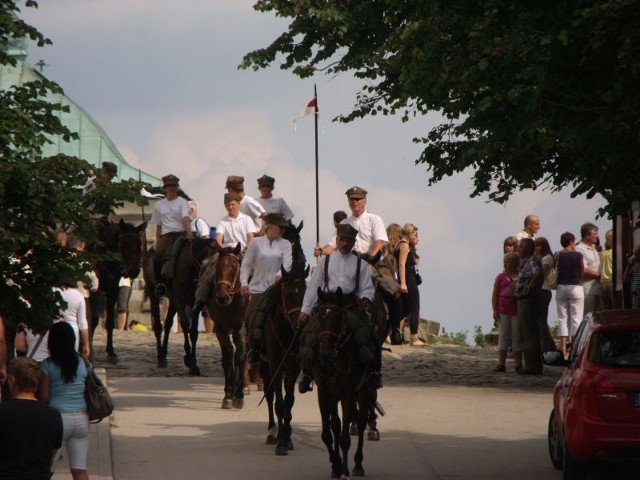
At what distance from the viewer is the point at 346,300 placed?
54.3ft

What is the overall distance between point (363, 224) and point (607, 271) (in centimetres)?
825

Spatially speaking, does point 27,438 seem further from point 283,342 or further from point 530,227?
point 530,227

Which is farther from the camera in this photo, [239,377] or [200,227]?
[200,227]

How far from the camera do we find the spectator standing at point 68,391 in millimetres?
13695

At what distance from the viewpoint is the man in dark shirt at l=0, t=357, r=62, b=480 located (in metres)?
10.9

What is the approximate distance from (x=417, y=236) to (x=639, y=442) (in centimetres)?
1833

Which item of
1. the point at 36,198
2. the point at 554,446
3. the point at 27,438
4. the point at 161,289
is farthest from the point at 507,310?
the point at 27,438

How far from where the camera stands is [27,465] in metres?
11.0

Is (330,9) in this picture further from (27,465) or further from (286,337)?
(27,465)

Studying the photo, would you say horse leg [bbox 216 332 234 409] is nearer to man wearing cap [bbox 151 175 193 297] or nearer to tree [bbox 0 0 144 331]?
man wearing cap [bbox 151 175 193 297]

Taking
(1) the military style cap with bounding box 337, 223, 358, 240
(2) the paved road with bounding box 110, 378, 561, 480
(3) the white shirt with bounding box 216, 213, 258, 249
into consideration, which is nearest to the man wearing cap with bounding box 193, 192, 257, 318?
(3) the white shirt with bounding box 216, 213, 258, 249

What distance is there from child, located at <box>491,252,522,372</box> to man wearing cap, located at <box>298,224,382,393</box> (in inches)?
388

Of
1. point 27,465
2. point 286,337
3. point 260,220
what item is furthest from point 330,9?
point 27,465

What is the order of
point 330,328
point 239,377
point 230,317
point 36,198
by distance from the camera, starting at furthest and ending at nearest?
point 230,317
point 239,377
point 330,328
point 36,198
